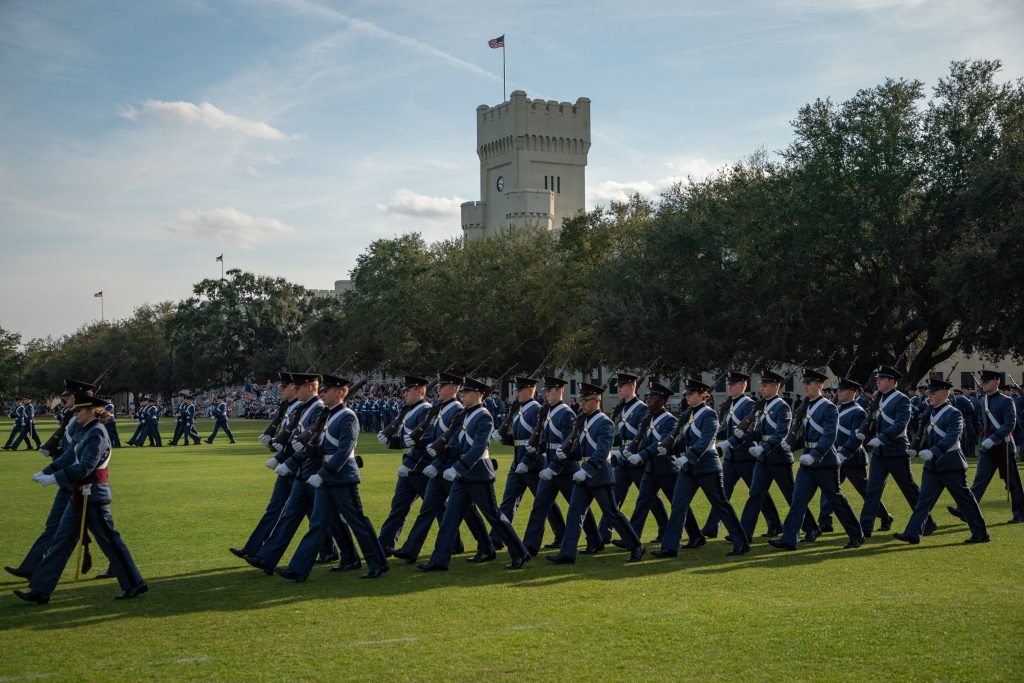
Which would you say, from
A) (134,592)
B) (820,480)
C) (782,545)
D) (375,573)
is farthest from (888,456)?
(134,592)

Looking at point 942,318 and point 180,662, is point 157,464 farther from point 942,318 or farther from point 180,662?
point 942,318

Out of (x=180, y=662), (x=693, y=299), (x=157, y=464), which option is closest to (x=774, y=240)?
(x=693, y=299)

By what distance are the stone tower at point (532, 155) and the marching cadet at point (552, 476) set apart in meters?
90.3

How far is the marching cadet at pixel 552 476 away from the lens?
11969mm

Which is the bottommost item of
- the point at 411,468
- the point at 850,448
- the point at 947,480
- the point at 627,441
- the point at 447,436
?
the point at 947,480

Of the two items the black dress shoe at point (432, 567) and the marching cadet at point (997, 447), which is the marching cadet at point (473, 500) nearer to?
the black dress shoe at point (432, 567)

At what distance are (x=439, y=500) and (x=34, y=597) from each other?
419 cm

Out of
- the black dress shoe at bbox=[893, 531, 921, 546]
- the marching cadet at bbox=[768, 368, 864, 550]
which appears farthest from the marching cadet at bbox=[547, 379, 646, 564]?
the black dress shoe at bbox=[893, 531, 921, 546]

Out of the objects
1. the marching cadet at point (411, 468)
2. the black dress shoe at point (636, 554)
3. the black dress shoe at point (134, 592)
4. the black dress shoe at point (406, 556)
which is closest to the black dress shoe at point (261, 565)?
the black dress shoe at point (134, 592)

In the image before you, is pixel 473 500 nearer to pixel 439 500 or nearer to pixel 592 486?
pixel 439 500

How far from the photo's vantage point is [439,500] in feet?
38.2

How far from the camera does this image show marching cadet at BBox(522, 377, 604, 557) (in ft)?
39.3

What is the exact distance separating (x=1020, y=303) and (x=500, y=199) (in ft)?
241

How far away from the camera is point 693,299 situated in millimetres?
41406
